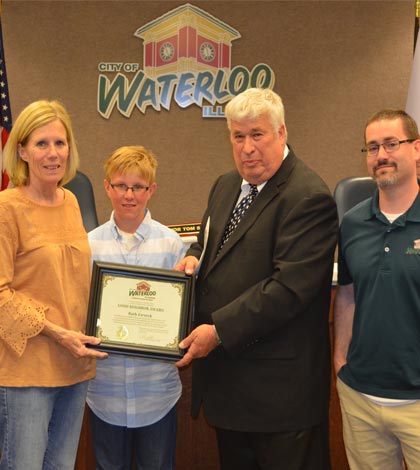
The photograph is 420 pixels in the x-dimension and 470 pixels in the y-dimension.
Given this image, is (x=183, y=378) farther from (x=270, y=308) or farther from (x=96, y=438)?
(x=270, y=308)

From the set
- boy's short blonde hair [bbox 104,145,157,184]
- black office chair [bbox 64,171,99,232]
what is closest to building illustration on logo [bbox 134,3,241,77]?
black office chair [bbox 64,171,99,232]

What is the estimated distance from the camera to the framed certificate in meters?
2.23

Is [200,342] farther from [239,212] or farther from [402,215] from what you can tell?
[402,215]

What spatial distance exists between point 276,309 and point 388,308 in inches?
14.7

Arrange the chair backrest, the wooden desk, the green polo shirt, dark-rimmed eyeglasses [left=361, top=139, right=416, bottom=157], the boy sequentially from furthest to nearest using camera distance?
1. the chair backrest
2. the wooden desk
3. the boy
4. dark-rimmed eyeglasses [left=361, top=139, right=416, bottom=157]
5. the green polo shirt

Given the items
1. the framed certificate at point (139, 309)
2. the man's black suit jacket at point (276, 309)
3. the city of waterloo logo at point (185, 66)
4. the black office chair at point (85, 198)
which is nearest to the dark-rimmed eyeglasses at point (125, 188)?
the framed certificate at point (139, 309)

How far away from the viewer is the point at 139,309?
2262mm

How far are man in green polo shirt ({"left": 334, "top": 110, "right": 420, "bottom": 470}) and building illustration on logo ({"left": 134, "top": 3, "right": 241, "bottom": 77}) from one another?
3.62 m

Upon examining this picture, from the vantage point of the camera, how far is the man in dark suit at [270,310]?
2.07 metres

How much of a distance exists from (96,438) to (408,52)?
4.69 metres

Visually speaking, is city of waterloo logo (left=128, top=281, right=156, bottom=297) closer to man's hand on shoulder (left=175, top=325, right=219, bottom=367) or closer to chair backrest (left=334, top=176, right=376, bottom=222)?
man's hand on shoulder (left=175, top=325, right=219, bottom=367)

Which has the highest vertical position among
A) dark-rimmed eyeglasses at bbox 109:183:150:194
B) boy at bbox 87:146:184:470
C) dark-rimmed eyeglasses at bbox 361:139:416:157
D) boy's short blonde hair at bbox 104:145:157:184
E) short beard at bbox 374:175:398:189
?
dark-rimmed eyeglasses at bbox 361:139:416:157

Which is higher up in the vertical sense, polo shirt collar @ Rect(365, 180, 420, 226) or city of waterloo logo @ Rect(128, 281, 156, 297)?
polo shirt collar @ Rect(365, 180, 420, 226)

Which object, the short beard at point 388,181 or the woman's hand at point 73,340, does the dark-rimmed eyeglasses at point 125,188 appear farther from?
the short beard at point 388,181
